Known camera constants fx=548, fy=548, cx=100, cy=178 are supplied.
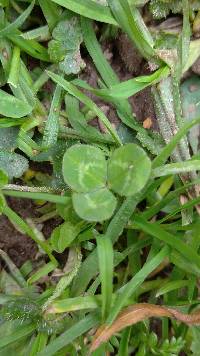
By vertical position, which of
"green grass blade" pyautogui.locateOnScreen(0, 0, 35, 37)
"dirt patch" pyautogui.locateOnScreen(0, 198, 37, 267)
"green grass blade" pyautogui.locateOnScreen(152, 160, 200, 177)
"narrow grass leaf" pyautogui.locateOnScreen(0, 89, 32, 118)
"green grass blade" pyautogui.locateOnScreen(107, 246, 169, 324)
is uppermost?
"green grass blade" pyautogui.locateOnScreen(0, 0, 35, 37)

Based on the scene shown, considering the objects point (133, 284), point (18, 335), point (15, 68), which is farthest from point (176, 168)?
point (18, 335)

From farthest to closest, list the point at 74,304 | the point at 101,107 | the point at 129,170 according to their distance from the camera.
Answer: the point at 101,107
the point at 74,304
the point at 129,170

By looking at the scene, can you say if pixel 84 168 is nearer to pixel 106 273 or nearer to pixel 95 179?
pixel 95 179

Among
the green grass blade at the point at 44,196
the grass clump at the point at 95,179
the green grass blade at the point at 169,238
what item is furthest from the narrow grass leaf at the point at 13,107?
the green grass blade at the point at 169,238

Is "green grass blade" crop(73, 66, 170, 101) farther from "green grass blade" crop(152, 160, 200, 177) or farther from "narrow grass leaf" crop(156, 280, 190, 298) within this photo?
"narrow grass leaf" crop(156, 280, 190, 298)

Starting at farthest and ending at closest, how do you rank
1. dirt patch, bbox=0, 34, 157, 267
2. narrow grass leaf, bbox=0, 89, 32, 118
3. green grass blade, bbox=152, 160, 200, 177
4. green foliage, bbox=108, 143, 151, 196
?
1. dirt patch, bbox=0, 34, 157, 267
2. narrow grass leaf, bbox=0, 89, 32, 118
3. green grass blade, bbox=152, 160, 200, 177
4. green foliage, bbox=108, 143, 151, 196

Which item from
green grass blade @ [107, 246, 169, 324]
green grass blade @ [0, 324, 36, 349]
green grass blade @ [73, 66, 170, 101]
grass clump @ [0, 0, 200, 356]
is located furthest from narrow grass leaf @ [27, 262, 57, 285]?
green grass blade @ [73, 66, 170, 101]
